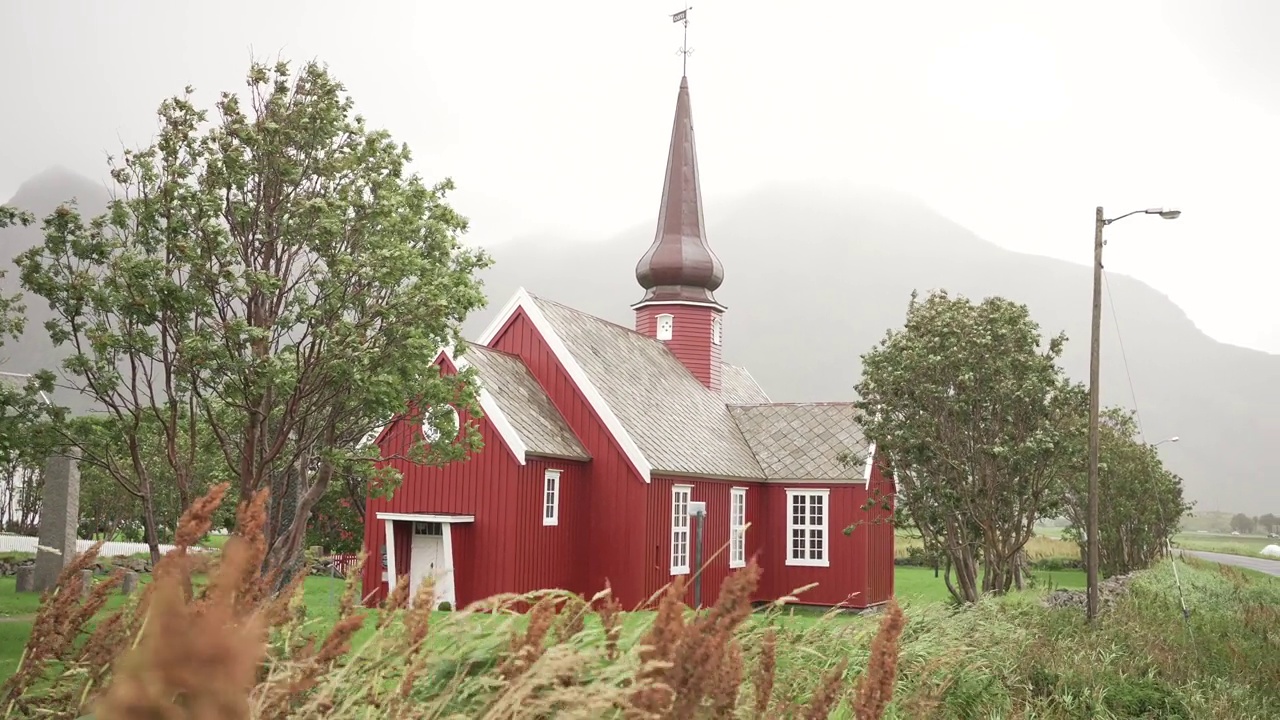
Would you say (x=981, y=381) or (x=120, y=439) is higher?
(x=981, y=381)

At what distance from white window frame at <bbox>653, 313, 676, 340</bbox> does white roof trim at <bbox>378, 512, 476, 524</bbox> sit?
11260mm

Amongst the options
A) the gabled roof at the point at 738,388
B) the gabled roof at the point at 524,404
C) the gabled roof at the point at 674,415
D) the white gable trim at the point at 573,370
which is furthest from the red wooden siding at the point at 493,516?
the gabled roof at the point at 738,388

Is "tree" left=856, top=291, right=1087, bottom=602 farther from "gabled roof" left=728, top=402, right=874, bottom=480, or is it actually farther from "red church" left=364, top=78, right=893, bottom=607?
"gabled roof" left=728, top=402, right=874, bottom=480

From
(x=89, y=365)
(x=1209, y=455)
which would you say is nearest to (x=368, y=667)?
(x=89, y=365)

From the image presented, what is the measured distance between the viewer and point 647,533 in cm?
1909

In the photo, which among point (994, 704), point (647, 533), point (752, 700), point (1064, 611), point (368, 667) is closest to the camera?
point (368, 667)

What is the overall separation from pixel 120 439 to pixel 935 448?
1395 cm

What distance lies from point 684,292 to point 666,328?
1.26 meters

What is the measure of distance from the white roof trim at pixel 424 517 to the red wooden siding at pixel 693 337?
11078 mm

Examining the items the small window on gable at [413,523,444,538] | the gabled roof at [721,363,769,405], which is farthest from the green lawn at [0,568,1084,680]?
the gabled roof at [721,363,769,405]

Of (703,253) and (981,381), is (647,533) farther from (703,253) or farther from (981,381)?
(703,253)

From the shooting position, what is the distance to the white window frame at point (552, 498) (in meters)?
18.7

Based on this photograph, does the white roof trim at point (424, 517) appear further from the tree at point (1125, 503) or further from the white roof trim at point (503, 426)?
the tree at point (1125, 503)

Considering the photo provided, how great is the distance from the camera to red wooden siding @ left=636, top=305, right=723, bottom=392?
27.8 m
